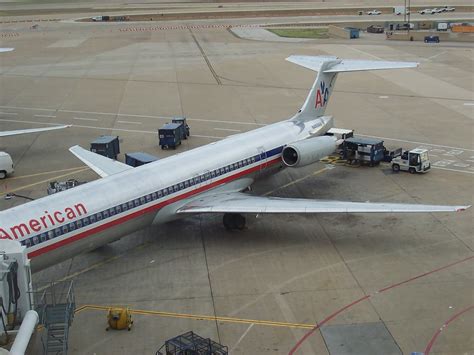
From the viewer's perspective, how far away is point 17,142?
42.2 meters

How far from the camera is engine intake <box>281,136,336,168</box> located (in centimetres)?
2970

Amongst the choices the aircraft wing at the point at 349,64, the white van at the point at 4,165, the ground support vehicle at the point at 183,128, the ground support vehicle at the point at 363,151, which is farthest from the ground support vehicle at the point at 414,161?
the white van at the point at 4,165

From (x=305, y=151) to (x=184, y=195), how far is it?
670 centimetres

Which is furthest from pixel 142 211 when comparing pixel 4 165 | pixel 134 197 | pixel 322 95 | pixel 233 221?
pixel 322 95

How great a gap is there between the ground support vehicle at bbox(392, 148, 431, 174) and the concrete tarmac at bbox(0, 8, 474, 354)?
850mm

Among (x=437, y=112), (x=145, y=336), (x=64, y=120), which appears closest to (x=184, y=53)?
(x=64, y=120)

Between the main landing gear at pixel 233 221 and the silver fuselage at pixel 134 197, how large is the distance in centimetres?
128

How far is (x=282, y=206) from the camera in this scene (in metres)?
25.6

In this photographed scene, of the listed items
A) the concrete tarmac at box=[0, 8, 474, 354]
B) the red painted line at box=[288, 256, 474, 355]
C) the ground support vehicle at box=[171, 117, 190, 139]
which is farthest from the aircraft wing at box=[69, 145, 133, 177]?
A: the red painted line at box=[288, 256, 474, 355]

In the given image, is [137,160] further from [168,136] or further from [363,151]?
[363,151]

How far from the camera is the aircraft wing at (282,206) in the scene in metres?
24.6

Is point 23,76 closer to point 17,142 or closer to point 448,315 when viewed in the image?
point 17,142

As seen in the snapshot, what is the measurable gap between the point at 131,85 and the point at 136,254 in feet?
123

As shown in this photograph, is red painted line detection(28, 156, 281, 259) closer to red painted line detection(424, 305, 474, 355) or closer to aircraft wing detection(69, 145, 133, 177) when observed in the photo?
aircraft wing detection(69, 145, 133, 177)
